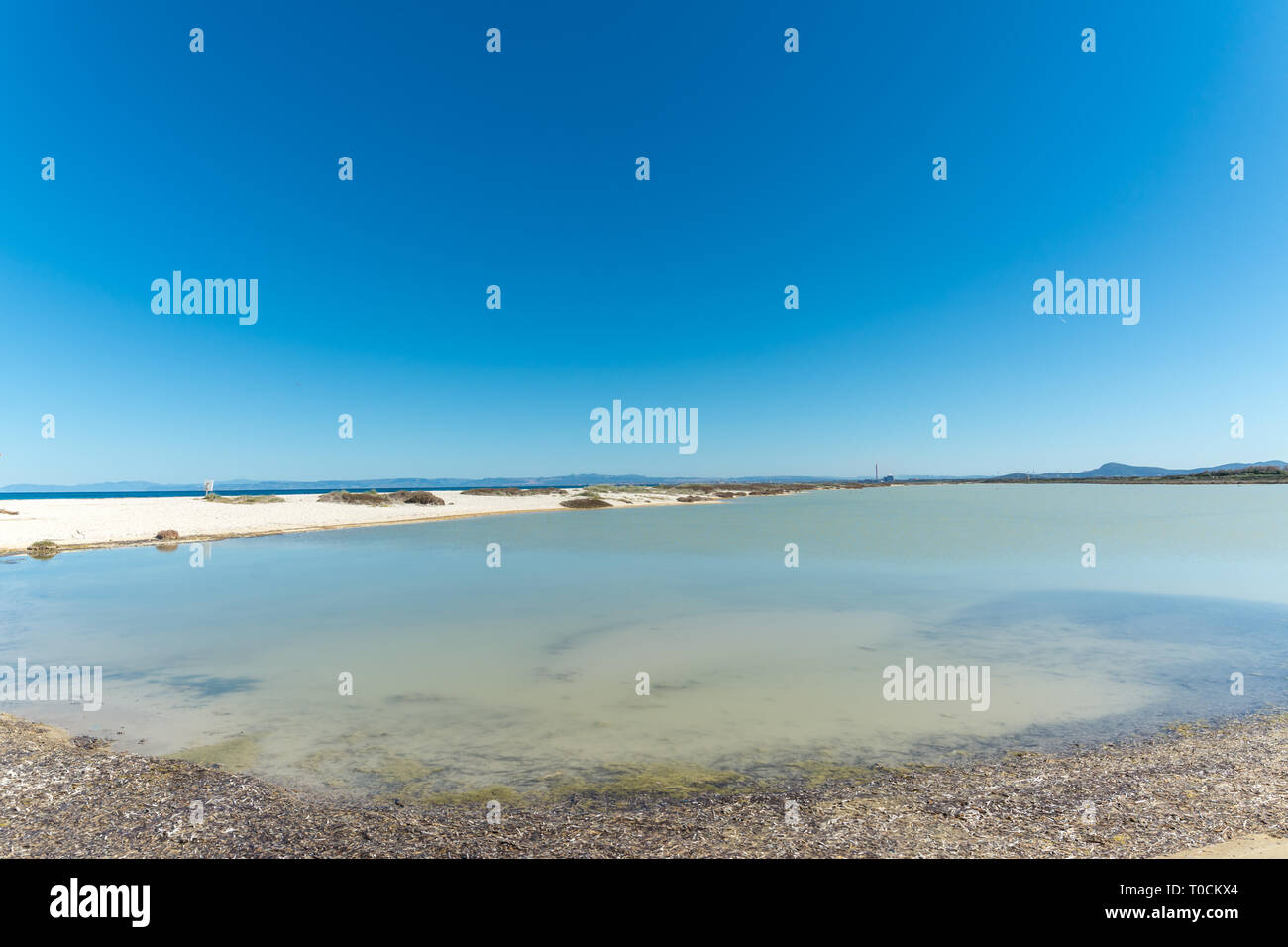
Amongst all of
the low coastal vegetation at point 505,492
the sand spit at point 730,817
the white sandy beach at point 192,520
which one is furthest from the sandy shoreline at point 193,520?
the sand spit at point 730,817

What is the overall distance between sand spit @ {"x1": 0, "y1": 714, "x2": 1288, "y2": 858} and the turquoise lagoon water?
2.17 ft

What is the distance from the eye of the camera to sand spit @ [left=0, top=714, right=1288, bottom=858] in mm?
4984

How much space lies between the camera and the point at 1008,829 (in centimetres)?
521

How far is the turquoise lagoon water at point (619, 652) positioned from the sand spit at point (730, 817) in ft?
2.17

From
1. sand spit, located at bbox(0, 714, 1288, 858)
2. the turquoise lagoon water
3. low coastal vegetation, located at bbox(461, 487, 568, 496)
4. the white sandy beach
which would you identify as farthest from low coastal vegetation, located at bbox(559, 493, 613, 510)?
sand spit, located at bbox(0, 714, 1288, 858)

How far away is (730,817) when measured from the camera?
→ 219 inches

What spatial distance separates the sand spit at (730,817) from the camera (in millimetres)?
4984

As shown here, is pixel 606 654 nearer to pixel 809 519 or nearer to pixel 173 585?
pixel 173 585

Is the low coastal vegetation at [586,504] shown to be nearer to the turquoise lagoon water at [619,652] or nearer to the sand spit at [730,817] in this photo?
the turquoise lagoon water at [619,652]

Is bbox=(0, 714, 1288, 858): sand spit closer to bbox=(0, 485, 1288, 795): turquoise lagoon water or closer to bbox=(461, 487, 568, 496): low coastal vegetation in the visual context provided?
bbox=(0, 485, 1288, 795): turquoise lagoon water

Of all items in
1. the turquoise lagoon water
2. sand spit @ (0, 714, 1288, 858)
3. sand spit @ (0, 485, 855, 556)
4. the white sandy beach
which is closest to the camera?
sand spit @ (0, 714, 1288, 858)
